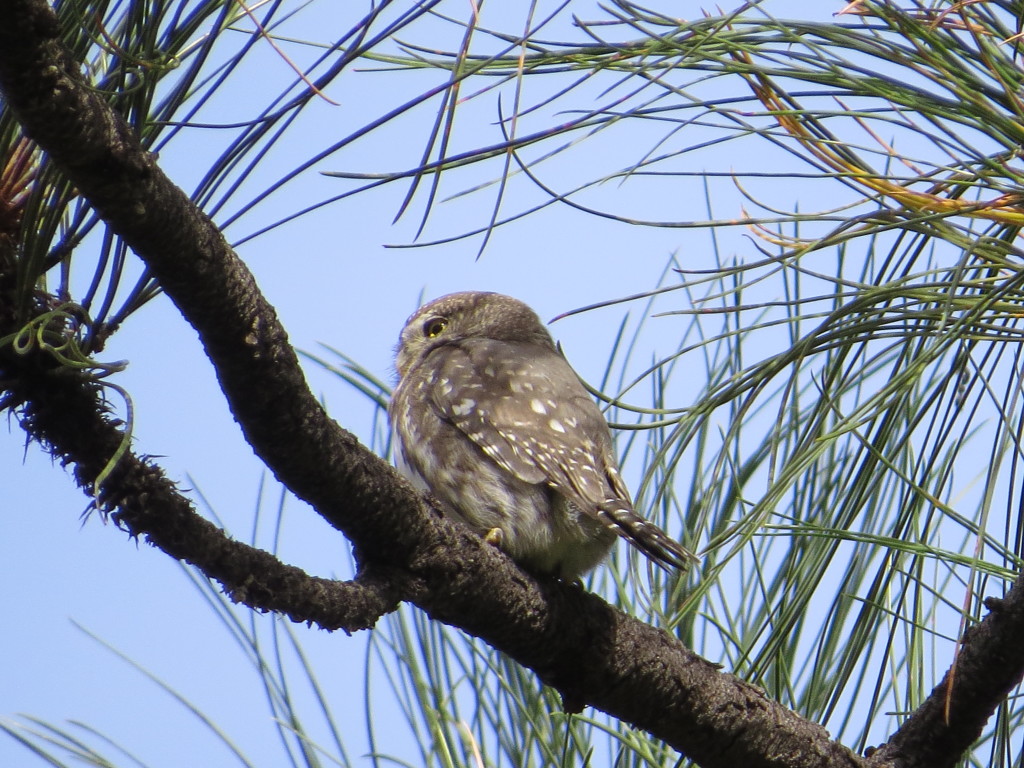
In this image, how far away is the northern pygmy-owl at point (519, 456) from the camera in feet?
7.78

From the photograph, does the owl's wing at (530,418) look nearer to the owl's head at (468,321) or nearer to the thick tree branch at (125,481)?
the owl's head at (468,321)

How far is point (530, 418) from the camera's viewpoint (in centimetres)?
265

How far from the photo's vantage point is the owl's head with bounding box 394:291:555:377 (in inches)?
145

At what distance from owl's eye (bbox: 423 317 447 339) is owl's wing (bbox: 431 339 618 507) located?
63cm

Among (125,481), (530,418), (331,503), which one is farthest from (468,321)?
(125,481)

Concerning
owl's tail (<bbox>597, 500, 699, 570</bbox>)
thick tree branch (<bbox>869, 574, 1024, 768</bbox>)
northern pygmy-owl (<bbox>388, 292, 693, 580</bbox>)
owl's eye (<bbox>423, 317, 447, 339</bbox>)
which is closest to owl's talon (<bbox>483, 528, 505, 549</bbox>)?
northern pygmy-owl (<bbox>388, 292, 693, 580</bbox>)

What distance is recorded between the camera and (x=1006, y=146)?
65.5 inches

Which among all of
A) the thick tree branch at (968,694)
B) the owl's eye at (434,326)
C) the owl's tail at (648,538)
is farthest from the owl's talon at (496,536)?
the owl's eye at (434,326)

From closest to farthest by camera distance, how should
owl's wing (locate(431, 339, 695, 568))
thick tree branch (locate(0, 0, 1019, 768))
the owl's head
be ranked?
thick tree branch (locate(0, 0, 1019, 768))
owl's wing (locate(431, 339, 695, 568))
the owl's head

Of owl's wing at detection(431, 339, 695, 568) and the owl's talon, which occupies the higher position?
owl's wing at detection(431, 339, 695, 568)

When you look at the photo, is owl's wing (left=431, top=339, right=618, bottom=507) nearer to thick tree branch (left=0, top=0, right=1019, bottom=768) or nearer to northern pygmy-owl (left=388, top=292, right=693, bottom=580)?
northern pygmy-owl (left=388, top=292, right=693, bottom=580)

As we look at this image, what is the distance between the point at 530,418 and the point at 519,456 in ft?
0.51

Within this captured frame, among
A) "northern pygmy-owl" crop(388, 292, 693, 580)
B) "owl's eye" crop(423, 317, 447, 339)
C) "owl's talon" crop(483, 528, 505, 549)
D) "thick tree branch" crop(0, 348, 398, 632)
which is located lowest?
"thick tree branch" crop(0, 348, 398, 632)

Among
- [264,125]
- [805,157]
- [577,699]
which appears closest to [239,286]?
[264,125]
